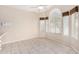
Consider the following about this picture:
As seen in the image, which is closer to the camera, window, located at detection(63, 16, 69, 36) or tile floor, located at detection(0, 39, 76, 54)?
tile floor, located at detection(0, 39, 76, 54)

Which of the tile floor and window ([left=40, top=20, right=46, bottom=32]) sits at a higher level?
window ([left=40, top=20, right=46, bottom=32])

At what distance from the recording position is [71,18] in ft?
16.4

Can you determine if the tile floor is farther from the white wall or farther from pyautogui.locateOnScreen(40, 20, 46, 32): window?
pyautogui.locateOnScreen(40, 20, 46, 32): window

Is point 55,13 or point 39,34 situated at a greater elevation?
point 55,13

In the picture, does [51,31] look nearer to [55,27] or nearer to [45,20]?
[55,27]

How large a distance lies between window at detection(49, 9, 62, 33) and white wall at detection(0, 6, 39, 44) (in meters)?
1.83

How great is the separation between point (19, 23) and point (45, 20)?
250 centimetres

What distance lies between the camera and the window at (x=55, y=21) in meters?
6.50

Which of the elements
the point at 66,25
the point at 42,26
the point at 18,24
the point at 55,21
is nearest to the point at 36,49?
the point at 66,25

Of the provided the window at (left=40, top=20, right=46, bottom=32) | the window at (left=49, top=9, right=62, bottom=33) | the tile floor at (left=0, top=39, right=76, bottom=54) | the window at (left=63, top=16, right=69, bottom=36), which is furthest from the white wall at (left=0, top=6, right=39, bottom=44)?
the window at (left=63, top=16, right=69, bottom=36)

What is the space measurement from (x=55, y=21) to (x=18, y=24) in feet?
9.67

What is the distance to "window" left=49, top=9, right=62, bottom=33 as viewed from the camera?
6505 mm
